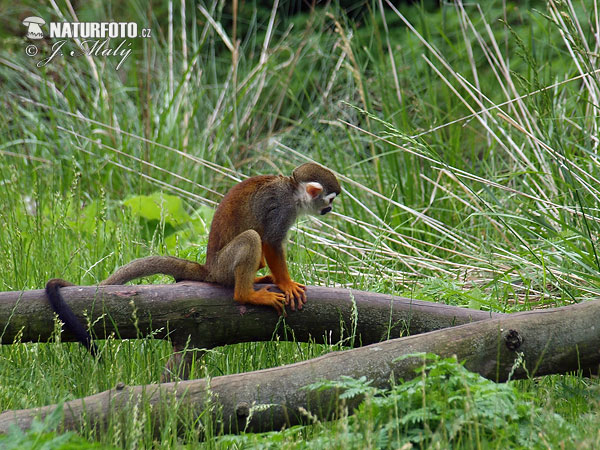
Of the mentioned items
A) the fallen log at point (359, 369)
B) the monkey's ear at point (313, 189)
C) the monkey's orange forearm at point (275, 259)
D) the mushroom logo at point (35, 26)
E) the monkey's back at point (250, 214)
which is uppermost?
the mushroom logo at point (35, 26)

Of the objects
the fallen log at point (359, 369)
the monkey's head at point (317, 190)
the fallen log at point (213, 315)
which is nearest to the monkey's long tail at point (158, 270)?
the fallen log at point (213, 315)

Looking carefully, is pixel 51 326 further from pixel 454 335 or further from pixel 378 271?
pixel 378 271

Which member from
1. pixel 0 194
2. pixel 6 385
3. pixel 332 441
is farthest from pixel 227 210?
pixel 0 194

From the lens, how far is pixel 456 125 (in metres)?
5.72

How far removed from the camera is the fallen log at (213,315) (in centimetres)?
312

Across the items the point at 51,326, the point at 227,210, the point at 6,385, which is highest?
the point at 227,210

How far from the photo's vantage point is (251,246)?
3.48 meters

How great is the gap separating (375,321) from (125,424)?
1292 millimetres

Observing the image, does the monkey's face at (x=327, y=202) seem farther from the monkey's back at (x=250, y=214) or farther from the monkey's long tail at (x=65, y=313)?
the monkey's long tail at (x=65, y=313)

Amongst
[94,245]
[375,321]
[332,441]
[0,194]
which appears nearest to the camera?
[332,441]

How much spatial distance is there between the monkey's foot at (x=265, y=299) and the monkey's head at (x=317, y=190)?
69 centimetres

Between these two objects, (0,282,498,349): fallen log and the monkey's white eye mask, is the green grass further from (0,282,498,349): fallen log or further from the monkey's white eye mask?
the monkey's white eye mask

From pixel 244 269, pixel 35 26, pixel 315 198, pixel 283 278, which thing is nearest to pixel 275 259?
pixel 283 278

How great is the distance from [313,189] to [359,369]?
53.4 inches
